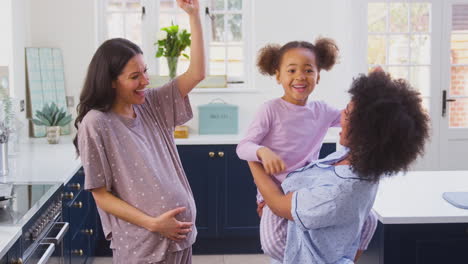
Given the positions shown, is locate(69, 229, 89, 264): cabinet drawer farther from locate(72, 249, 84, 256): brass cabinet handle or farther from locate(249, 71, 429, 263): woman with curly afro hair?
locate(249, 71, 429, 263): woman with curly afro hair

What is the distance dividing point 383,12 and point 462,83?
1.06 meters

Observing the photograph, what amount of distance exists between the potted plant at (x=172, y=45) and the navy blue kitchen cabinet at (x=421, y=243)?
304 centimetres

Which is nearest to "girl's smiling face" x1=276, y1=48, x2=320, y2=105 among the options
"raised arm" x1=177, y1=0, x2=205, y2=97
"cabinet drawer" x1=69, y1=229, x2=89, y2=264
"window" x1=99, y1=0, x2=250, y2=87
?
"raised arm" x1=177, y1=0, x2=205, y2=97

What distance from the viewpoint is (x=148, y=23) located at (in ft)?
17.4

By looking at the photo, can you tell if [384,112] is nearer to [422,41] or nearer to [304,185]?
[304,185]

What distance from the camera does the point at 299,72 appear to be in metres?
2.02

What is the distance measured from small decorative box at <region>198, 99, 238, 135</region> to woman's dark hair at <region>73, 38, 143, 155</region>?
3.19 m

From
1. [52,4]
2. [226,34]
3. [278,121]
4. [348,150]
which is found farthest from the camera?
[226,34]

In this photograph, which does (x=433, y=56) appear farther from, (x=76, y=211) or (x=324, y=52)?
(x=324, y=52)

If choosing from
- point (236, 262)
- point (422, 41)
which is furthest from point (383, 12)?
point (236, 262)

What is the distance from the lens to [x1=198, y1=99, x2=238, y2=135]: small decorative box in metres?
5.10

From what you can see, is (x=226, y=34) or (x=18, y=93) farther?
(x=226, y=34)

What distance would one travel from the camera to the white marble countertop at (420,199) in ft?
7.56

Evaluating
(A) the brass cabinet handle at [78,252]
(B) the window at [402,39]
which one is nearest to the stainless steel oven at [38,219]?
(A) the brass cabinet handle at [78,252]
